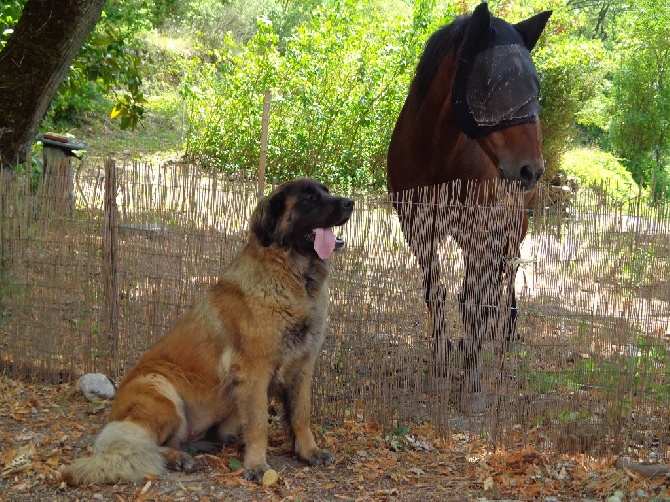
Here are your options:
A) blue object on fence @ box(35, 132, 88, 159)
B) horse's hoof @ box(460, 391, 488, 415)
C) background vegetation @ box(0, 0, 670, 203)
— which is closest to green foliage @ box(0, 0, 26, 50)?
blue object on fence @ box(35, 132, 88, 159)

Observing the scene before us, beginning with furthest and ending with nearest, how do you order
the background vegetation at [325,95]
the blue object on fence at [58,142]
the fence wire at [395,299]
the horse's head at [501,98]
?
the background vegetation at [325,95], the blue object on fence at [58,142], the horse's head at [501,98], the fence wire at [395,299]

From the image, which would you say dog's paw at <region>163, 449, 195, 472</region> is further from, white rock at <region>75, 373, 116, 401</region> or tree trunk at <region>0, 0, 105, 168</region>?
tree trunk at <region>0, 0, 105, 168</region>

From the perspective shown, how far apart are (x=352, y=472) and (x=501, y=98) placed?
9.67 feet

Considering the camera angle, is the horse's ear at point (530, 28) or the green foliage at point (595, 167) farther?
the green foliage at point (595, 167)

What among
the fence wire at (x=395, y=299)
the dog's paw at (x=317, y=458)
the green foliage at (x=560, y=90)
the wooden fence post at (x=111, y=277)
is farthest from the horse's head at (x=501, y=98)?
the green foliage at (x=560, y=90)

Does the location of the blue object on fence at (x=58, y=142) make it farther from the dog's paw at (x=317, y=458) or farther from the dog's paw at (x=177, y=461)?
the dog's paw at (x=317, y=458)

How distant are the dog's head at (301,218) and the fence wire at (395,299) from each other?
3.08 ft

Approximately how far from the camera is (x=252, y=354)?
14.7 ft

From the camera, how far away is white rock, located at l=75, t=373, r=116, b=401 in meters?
5.80

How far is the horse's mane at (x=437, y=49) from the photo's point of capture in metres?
5.81

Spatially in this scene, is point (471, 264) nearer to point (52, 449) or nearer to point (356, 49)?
point (52, 449)

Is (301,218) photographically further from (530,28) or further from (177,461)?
(530,28)

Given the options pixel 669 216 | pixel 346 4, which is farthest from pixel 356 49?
pixel 669 216

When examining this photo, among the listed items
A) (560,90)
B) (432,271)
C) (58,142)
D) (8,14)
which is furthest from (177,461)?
(560,90)
